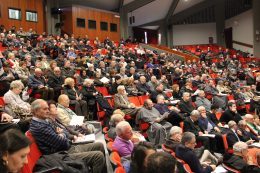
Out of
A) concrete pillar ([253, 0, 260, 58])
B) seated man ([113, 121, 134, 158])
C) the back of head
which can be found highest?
concrete pillar ([253, 0, 260, 58])

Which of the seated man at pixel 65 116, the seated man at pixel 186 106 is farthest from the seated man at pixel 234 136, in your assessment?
the seated man at pixel 65 116

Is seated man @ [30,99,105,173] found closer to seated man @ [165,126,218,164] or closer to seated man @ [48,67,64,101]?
seated man @ [165,126,218,164]

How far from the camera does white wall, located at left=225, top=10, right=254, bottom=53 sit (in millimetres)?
17203

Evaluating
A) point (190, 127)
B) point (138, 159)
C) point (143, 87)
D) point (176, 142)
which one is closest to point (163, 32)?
point (143, 87)

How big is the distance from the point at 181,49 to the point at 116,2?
5413 millimetres

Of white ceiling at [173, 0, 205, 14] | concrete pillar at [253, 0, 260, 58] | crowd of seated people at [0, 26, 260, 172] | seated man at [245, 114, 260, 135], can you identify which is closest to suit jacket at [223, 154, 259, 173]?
crowd of seated people at [0, 26, 260, 172]

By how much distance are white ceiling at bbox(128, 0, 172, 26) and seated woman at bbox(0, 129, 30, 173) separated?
16.3 m

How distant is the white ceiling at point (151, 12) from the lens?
57.4 feet

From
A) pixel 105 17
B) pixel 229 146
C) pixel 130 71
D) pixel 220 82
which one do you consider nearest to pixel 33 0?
pixel 105 17

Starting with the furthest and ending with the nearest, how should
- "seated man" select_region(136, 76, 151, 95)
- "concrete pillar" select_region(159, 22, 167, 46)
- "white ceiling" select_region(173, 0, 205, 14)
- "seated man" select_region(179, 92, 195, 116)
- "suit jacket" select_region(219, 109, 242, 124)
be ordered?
"concrete pillar" select_region(159, 22, 167, 46) → "white ceiling" select_region(173, 0, 205, 14) → "seated man" select_region(136, 76, 151, 95) → "seated man" select_region(179, 92, 195, 116) → "suit jacket" select_region(219, 109, 242, 124)

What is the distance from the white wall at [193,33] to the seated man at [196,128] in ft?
53.3

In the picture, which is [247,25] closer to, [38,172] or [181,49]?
[181,49]

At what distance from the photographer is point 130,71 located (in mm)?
9078

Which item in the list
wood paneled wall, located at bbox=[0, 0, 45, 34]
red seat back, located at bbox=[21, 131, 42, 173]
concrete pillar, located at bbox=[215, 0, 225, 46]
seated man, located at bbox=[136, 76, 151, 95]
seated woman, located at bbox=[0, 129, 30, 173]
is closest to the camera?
seated woman, located at bbox=[0, 129, 30, 173]
